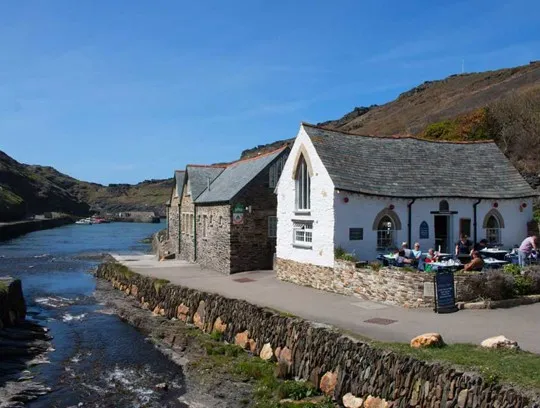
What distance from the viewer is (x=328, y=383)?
12453 millimetres

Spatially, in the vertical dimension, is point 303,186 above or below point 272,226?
above

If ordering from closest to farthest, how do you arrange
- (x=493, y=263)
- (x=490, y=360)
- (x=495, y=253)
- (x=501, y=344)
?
(x=490, y=360)
(x=501, y=344)
(x=493, y=263)
(x=495, y=253)

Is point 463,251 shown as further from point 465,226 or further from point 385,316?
point 385,316

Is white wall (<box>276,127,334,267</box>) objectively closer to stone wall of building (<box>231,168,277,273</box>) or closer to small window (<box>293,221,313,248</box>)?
small window (<box>293,221,313,248</box>)

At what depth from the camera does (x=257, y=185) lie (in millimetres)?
27359

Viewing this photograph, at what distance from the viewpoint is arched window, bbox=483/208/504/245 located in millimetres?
22734

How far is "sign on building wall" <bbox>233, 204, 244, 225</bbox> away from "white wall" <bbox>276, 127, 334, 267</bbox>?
2765mm

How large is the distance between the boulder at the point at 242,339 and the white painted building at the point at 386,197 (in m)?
5.13

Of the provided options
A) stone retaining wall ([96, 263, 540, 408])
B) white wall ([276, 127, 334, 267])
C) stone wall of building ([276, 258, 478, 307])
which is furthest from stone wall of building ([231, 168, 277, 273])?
stone retaining wall ([96, 263, 540, 408])

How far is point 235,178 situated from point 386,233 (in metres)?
11.5

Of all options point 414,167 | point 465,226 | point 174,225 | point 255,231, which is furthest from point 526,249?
point 174,225

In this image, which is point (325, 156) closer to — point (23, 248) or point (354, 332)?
point (354, 332)

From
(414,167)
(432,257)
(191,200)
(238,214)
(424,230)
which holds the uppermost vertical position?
(414,167)

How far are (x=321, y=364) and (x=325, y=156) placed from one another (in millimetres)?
10319
